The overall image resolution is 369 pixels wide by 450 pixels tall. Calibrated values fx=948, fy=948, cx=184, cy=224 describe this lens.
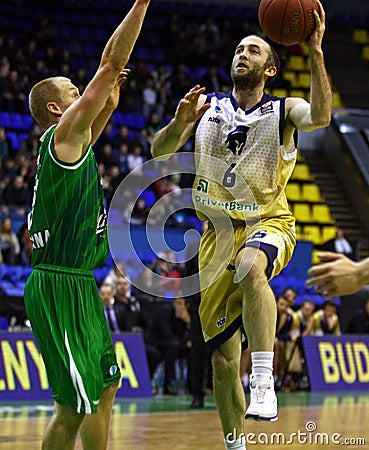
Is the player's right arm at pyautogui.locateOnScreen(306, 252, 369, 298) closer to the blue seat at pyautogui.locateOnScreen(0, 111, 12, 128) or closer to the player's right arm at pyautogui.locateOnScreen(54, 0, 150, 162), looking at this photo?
the player's right arm at pyautogui.locateOnScreen(54, 0, 150, 162)

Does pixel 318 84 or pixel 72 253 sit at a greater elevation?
pixel 318 84

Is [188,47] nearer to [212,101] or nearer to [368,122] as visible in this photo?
[368,122]

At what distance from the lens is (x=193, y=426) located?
915cm

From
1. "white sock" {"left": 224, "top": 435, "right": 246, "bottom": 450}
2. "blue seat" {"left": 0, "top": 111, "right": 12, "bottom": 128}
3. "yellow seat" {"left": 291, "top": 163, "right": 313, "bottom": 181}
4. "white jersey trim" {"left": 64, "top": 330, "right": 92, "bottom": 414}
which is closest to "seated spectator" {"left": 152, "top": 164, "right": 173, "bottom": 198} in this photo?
"blue seat" {"left": 0, "top": 111, "right": 12, "bottom": 128}

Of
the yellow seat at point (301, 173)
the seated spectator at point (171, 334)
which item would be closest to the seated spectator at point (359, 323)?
the seated spectator at point (171, 334)

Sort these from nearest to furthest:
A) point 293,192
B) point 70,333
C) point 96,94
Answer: point 96,94
point 70,333
point 293,192

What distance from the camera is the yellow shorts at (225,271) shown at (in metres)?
6.03

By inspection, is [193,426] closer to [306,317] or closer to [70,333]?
[70,333]

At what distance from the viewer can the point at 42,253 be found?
5.05 meters

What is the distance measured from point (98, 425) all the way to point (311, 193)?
1672cm

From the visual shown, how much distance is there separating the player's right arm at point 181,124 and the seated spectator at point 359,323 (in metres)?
9.48

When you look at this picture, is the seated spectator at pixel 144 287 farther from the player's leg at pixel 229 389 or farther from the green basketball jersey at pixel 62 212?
the green basketball jersey at pixel 62 212

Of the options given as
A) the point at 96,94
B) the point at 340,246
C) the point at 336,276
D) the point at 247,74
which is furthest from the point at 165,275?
the point at 336,276

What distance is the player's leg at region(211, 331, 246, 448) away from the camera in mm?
6094
